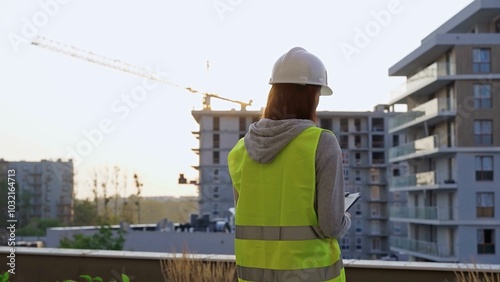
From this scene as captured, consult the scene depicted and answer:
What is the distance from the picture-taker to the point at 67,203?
5953 centimetres

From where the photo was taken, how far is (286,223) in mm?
1634

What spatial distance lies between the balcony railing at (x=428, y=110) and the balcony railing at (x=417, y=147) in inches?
39.5

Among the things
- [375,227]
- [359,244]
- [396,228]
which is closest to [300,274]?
[396,228]

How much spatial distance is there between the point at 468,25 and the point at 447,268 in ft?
95.7

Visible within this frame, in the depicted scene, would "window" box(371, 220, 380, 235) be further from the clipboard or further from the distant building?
the clipboard

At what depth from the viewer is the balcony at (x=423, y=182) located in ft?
97.1

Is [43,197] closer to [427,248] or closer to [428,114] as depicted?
[427,248]

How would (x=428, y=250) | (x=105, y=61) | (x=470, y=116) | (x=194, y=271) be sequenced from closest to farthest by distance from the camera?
1. (x=194, y=271)
2. (x=470, y=116)
3. (x=428, y=250)
4. (x=105, y=61)

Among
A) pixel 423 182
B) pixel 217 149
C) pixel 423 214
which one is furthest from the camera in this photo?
pixel 217 149

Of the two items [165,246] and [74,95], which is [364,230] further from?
[74,95]

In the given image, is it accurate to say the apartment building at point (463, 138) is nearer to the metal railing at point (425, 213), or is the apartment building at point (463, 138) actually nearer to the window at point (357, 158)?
the metal railing at point (425, 213)

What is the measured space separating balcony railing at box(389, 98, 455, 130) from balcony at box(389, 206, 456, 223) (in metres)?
4.09

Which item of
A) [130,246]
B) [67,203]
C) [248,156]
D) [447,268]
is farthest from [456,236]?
[67,203]

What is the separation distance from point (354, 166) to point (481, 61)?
31408mm
